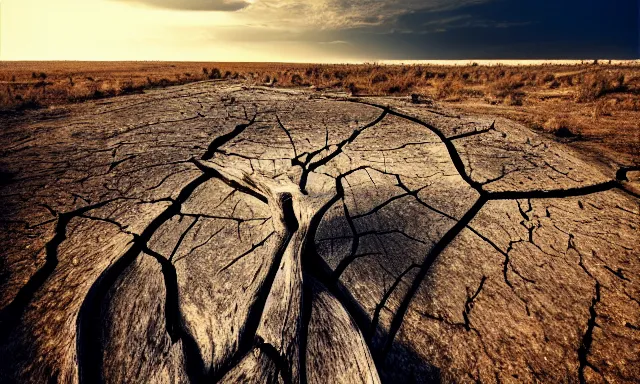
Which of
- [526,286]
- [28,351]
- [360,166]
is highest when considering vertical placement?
[360,166]

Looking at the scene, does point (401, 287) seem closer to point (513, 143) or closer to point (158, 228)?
point (158, 228)

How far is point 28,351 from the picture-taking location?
1.35m

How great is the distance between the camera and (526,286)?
163 cm

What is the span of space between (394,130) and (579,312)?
8.37ft

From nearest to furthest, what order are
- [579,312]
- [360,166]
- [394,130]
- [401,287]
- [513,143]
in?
[579,312]
[401,287]
[360,166]
[513,143]
[394,130]

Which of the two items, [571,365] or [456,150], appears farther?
[456,150]

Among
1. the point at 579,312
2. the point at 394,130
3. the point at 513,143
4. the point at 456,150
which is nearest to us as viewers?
the point at 579,312

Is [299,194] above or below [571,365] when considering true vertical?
above

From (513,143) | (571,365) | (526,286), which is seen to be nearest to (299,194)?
(526,286)

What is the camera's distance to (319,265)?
5.71ft

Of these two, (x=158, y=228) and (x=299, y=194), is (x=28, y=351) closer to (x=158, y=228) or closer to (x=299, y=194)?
(x=158, y=228)

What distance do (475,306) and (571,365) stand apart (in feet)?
1.32

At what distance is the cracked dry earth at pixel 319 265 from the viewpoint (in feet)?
4.25

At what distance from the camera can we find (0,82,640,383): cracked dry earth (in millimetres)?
1297
